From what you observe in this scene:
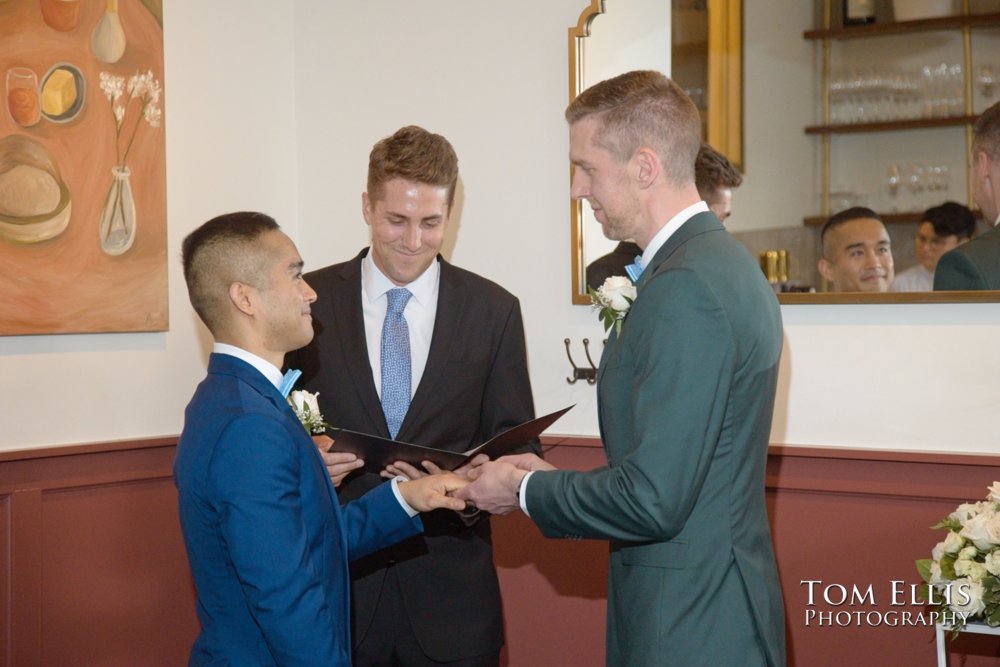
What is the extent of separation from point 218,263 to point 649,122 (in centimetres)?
95

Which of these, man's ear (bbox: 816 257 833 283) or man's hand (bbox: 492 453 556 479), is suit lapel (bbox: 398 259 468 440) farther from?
man's ear (bbox: 816 257 833 283)

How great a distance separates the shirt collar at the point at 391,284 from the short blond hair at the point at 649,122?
1003 mm

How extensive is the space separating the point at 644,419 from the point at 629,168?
563mm

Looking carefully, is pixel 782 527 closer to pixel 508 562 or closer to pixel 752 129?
pixel 508 562

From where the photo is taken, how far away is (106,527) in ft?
12.2

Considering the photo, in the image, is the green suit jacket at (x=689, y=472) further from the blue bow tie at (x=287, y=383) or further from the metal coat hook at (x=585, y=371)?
the metal coat hook at (x=585, y=371)

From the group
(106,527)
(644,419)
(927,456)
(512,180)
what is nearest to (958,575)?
(927,456)

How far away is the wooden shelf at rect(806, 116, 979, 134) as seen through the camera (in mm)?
3311

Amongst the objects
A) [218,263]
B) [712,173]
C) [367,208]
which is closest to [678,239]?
[218,263]

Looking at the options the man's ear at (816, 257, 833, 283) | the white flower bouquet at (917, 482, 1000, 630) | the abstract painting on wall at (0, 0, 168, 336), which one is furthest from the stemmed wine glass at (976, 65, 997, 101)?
the abstract painting on wall at (0, 0, 168, 336)

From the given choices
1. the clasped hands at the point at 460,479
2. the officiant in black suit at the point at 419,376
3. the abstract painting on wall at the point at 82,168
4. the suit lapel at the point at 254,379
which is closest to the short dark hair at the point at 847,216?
the officiant in black suit at the point at 419,376

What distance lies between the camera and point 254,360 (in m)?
2.23

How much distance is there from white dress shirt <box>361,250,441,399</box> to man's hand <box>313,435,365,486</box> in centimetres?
38

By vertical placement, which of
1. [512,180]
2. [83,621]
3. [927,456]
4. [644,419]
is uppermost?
[512,180]
